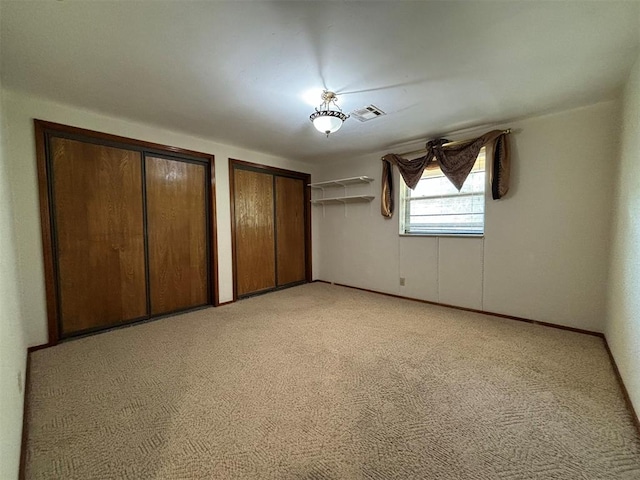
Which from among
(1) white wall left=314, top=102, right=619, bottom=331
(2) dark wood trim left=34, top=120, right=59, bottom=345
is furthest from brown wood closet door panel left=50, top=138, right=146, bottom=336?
(1) white wall left=314, top=102, right=619, bottom=331

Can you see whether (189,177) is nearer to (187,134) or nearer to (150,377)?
(187,134)

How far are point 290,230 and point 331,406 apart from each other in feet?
11.6

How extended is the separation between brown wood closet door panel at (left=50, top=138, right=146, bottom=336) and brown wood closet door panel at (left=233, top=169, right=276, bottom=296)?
1300 mm

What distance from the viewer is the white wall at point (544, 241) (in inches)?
102

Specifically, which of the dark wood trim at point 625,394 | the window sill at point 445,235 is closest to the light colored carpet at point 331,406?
the dark wood trim at point 625,394

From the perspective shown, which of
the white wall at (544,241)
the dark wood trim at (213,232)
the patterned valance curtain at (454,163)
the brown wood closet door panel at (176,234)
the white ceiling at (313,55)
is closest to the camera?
the white ceiling at (313,55)

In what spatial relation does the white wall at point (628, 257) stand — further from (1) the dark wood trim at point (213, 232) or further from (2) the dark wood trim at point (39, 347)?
(2) the dark wood trim at point (39, 347)

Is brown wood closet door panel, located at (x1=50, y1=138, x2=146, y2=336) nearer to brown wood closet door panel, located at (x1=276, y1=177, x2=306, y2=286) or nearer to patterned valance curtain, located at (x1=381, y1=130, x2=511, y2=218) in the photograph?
brown wood closet door panel, located at (x1=276, y1=177, x2=306, y2=286)

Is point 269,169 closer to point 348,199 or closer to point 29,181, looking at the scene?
point 348,199

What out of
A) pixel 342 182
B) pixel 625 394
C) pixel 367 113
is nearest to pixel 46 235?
pixel 367 113

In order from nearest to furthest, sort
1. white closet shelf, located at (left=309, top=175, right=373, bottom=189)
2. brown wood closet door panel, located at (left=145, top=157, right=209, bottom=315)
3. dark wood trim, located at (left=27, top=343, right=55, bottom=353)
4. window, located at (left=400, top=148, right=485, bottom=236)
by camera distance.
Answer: dark wood trim, located at (left=27, top=343, right=55, bottom=353) → brown wood closet door panel, located at (left=145, top=157, right=209, bottom=315) → window, located at (left=400, top=148, right=485, bottom=236) → white closet shelf, located at (left=309, top=175, right=373, bottom=189)

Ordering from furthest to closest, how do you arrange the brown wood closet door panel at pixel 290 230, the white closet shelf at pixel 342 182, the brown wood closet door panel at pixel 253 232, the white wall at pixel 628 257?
the brown wood closet door panel at pixel 290 230
the white closet shelf at pixel 342 182
the brown wood closet door panel at pixel 253 232
the white wall at pixel 628 257

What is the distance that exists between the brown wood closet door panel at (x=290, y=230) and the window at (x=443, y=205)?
1.95 meters

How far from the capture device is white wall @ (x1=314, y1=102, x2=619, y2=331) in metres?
2.59
